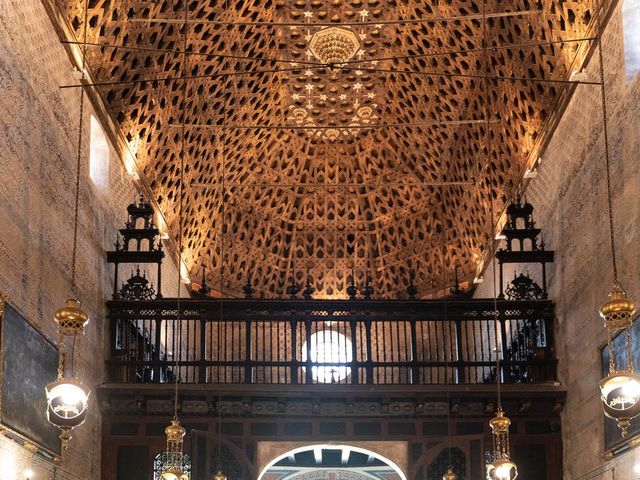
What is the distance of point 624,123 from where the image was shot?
508 inches

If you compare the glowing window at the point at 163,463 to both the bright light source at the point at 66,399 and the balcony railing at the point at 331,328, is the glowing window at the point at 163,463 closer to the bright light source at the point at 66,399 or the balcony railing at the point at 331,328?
the balcony railing at the point at 331,328

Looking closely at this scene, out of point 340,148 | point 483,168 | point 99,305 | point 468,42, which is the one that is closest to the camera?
point 99,305

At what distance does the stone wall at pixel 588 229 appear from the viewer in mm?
12812

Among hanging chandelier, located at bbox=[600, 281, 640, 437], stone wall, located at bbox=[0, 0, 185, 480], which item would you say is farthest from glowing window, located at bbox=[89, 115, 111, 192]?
hanging chandelier, located at bbox=[600, 281, 640, 437]

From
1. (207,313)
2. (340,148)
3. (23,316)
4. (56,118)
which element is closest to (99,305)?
(207,313)

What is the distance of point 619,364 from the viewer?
13133 millimetres

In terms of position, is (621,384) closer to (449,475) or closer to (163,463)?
(449,475)

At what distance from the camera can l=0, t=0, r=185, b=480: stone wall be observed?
11898 millimetres

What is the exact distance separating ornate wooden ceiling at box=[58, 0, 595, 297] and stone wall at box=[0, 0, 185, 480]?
1.37m

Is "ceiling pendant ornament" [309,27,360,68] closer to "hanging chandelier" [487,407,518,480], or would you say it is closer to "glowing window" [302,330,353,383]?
"glowing window" [302,330,353,383]

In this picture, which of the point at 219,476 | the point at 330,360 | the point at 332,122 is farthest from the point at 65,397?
the point at 332,122

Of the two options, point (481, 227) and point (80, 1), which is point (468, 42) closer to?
point (481, 227)

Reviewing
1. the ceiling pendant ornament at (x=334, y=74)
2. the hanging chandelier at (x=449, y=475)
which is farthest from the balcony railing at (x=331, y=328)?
the ceiling pendant ornament at (x=334, y=74)

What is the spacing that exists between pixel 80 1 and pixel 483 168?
8857 mm
